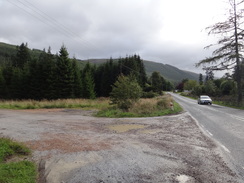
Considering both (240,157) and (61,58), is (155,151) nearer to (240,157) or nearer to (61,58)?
(240,157)

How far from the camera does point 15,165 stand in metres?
4.46

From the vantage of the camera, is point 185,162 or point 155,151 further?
point 155,151

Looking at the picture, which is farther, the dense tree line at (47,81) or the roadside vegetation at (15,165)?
the dense tree line at (47,81)

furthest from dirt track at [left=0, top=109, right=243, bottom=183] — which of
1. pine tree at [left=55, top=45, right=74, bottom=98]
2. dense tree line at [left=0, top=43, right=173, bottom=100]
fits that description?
pine tree at [left=55, top=45, right=74, bottom=98]

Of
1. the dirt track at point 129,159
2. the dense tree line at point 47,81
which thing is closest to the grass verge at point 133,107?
the dirt track at point 129,159

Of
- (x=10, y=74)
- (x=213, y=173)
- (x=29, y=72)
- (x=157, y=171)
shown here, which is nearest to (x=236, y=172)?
(x=213, y=173)

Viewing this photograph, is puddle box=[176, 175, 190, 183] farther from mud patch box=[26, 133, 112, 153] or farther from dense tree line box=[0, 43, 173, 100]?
dense tree line box=[0, 43, 173, 100]

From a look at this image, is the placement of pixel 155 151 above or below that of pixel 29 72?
below

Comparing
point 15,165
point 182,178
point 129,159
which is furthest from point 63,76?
point 182,178

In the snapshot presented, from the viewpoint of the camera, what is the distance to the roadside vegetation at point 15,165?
380cm

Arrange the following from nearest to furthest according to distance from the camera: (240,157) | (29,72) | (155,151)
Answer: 1. (240,157)
2. (155,151)
3. (29,72)

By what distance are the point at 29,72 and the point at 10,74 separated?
1065cm

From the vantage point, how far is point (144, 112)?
53.6 ft

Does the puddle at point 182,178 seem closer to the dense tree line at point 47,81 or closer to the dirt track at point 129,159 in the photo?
the dirt track at point 129,159
